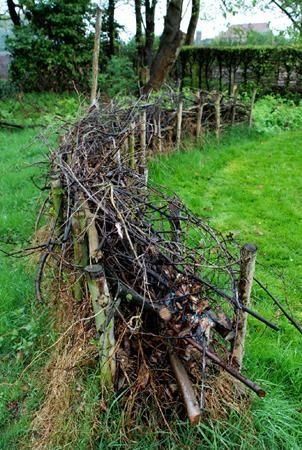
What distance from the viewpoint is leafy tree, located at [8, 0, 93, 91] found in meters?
13.8

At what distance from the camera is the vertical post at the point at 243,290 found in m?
2.30

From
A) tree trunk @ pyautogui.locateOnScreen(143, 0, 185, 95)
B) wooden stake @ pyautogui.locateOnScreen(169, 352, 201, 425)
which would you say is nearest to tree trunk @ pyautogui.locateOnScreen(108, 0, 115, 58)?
tree trunk @ pyautogui.locateOnScreen(143, 0, 185, 95)

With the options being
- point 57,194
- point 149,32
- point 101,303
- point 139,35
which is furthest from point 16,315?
point 139,35

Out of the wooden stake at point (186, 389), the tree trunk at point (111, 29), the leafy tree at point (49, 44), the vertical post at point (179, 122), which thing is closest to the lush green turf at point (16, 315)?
the wooden stake at point (186, 389)

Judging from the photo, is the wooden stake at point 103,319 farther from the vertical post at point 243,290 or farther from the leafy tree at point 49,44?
the leafy tree at point 49,44

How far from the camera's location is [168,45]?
11.4 meters

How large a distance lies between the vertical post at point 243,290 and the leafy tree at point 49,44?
42.3ft

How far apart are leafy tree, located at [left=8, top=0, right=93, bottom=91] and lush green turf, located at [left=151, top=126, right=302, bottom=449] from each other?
25.5ft

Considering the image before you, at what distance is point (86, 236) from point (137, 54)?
14.8 meters

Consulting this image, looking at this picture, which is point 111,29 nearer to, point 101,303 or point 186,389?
point 101,303

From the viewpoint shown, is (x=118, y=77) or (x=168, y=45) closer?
(x=168, y=45)

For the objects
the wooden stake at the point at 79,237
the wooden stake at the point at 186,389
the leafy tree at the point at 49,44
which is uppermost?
the leafy tree at the point at 49,44

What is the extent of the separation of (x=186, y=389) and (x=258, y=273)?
234 centimetres

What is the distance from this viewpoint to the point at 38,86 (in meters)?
14.2
